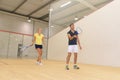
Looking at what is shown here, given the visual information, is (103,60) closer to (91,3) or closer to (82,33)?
(82,33)

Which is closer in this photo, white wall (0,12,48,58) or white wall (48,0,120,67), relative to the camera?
white wall (48,0,120,67)

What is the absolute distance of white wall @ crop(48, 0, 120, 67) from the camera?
5398mm

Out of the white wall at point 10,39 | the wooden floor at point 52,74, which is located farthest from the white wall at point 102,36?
the white wall at point 10,39

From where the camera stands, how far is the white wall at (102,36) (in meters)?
5.40

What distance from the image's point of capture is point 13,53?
30.6 feet

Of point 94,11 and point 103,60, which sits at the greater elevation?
point 94,11

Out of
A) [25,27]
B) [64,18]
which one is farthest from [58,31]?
[25,27]

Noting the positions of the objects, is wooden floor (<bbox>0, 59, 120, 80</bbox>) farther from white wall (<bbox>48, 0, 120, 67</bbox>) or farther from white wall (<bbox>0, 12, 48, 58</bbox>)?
white wall (<bbox>0, 12, 48, 58</bbox>)

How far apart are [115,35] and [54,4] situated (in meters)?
5.14

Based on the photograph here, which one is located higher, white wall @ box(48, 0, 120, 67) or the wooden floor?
white wall @ box(48, 0, 120, 67)

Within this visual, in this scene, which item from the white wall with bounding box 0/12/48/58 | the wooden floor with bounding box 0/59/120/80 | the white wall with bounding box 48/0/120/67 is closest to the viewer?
the wooden floor with bounding box 0/59/120/80

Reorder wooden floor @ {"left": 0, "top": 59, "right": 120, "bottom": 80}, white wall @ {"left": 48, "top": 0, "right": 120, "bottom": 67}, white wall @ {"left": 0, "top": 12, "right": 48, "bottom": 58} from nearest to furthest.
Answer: wooden floor @ {"left": 0, "top": 59, "right": 120, "bottom": 80} < white wall @ {"left": 48, "top": 0, "right": 120, "bottom": 67} < white wall @ {"left": 0, "top": 12, "right": 48, "bottom": 58}

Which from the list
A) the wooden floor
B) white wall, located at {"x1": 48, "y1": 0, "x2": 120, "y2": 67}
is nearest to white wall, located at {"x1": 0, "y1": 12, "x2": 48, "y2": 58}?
white wall, located at {"x1": 48, "y1": 0, "x2": 120, "y2": 67}

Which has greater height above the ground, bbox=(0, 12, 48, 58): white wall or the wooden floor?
bbox=(0, 12, 48, 58): white wall
